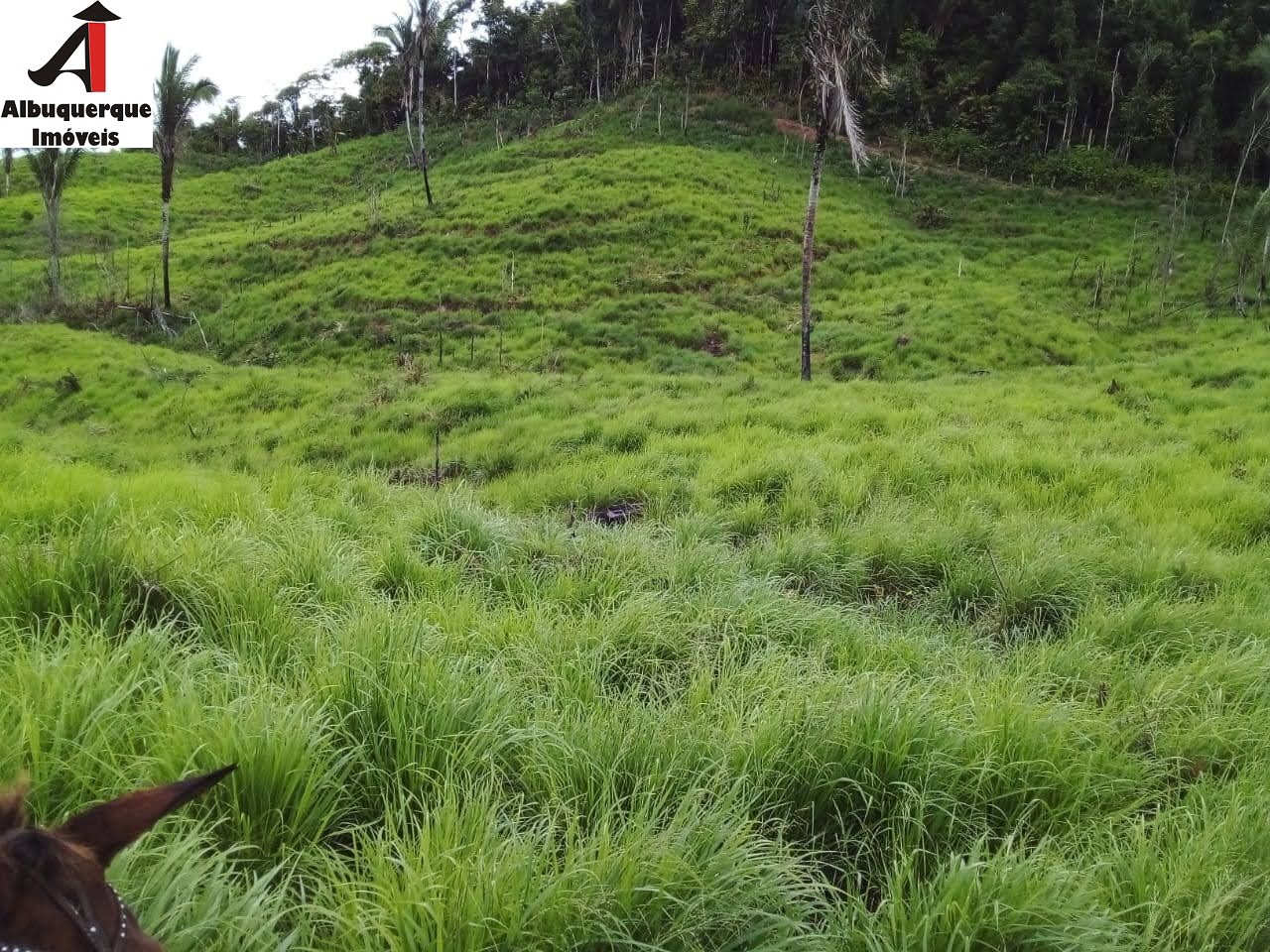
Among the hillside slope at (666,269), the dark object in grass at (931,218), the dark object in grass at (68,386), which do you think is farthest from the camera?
the dark object in grass at (931,218)

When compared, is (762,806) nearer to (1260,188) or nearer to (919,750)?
(919,750)

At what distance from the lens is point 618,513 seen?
692cm

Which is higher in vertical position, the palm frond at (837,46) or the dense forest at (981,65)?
the dense forest at (981,65)

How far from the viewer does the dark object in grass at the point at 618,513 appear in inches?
265

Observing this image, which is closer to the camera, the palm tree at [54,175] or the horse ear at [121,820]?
the horse ear at [121,820]

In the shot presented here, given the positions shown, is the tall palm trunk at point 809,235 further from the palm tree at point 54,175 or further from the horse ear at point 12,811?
the palm tree at point 54,175

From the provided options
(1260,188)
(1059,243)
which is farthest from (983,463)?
(1260,188)

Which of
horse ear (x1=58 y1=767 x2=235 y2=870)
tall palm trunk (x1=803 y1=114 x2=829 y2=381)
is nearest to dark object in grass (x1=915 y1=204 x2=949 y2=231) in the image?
tall palm trunk (x1=803 y1=114 x2=829 y2=381)

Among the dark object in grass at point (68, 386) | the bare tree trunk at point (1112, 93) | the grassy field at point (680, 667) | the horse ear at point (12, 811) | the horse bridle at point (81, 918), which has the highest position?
the bare tree trunk at point (1112, 93)

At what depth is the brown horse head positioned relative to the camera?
3.05ft

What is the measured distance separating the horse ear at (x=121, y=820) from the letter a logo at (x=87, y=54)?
16.2 meters

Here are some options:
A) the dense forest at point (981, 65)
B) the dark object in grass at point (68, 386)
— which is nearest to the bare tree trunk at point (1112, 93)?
the dense forest at point (981, 65)

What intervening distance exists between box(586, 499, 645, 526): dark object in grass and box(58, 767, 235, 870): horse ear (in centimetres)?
534

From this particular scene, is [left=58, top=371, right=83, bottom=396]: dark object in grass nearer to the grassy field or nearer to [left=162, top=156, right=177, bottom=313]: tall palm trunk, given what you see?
the grassy field
